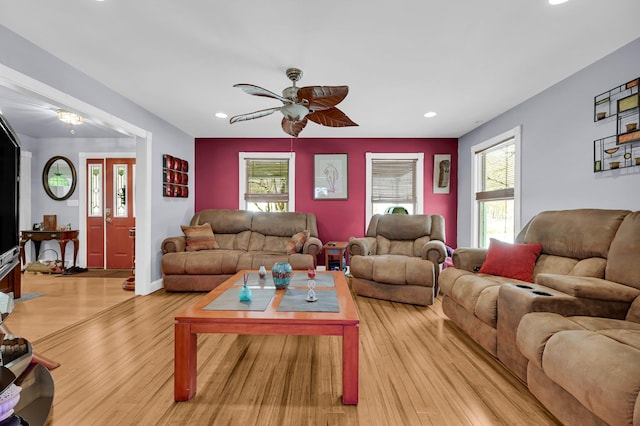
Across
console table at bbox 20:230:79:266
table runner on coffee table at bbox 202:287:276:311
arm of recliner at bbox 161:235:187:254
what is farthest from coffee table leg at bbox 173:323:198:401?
console table at bbox 20:230:79:266

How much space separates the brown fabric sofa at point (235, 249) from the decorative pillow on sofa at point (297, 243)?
8cm

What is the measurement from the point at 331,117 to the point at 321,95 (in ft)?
1.63

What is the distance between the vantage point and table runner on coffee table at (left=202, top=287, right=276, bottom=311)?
1.93 meters

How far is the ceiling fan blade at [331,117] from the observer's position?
9.24 feet

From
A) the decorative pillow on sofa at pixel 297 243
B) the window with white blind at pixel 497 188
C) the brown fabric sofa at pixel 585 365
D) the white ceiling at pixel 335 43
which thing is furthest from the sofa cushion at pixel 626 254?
the decorative pillow on sofa at pixel 297 243

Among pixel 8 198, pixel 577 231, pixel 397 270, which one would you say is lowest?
pixel 397 270

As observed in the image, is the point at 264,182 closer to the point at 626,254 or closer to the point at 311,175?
the point at 311,175

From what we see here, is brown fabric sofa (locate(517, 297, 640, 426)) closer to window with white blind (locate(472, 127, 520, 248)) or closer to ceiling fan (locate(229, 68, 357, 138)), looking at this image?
ceiling fan (locate(229, 68, 357, 138))

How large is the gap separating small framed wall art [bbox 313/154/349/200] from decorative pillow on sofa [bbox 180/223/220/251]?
1821 mm

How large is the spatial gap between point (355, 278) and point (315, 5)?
2947 millimetres

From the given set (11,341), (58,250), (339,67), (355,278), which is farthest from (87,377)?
(58,250)

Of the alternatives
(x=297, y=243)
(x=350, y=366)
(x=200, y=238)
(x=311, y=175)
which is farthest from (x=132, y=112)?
(x=350, y=366)

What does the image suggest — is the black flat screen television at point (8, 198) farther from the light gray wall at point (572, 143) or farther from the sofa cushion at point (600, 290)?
the light gray wall at point (572, 143)

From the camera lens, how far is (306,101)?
2.53 m
